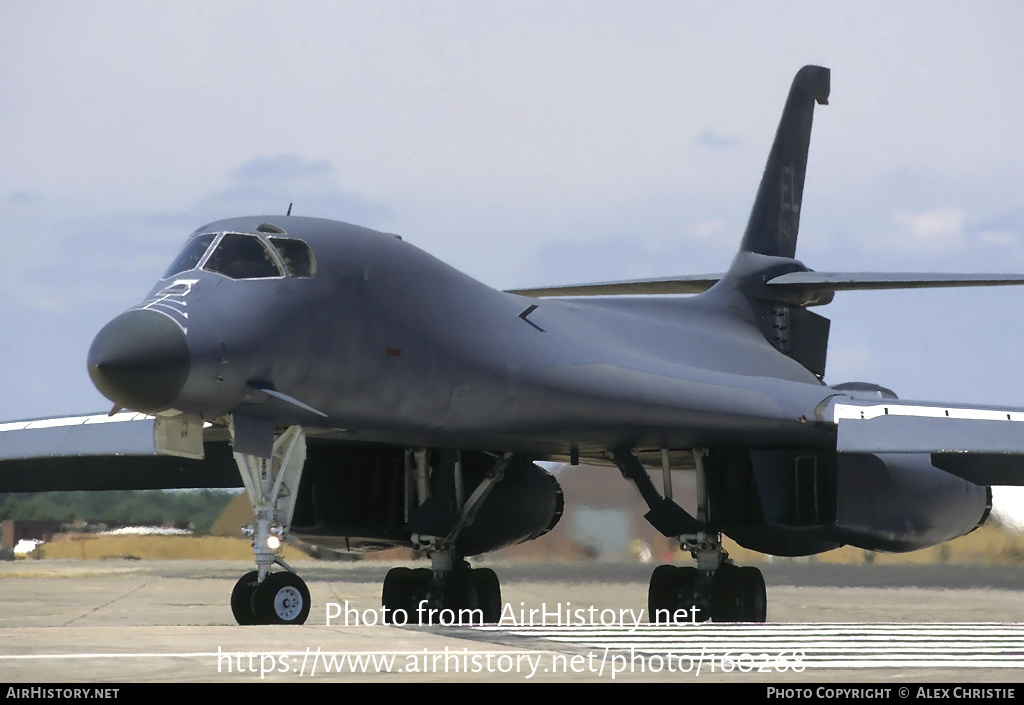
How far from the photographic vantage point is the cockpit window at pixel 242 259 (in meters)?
10.7

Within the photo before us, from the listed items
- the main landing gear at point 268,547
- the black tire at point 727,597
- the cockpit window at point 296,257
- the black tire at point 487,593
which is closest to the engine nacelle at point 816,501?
the black tire at point 727,597

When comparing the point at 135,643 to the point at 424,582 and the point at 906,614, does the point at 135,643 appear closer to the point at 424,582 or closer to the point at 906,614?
the point at 424,582

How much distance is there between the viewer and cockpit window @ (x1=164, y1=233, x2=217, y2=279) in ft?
35.5

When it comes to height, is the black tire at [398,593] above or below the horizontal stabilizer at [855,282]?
below

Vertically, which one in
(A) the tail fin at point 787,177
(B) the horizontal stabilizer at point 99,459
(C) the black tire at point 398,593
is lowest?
(C) the black tire at point 398,593

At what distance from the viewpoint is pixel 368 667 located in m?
7.18

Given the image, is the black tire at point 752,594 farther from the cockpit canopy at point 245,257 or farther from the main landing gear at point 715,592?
the cockpit canopy at point 245,257

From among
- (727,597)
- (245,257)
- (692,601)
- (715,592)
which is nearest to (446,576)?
(692,601)

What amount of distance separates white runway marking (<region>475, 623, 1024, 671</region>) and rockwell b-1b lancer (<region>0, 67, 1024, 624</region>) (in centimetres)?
215

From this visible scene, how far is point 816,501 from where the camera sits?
49.0 ft

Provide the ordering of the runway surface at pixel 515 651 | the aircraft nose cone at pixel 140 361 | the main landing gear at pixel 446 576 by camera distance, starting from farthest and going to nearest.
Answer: the main landing gear at pixel 446 576, the aircraft nose cone at pixel 140 361, the runway surface at pixel 515 651

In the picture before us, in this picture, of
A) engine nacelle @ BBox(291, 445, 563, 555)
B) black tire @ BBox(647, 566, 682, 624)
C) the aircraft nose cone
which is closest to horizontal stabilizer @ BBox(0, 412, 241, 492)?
engine nacelle @ BBox(291, 445, 563, 555)

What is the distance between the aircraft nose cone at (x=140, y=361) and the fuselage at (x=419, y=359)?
0.04 feet

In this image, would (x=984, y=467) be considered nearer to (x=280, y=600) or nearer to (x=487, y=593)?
(x=487, y=593)
